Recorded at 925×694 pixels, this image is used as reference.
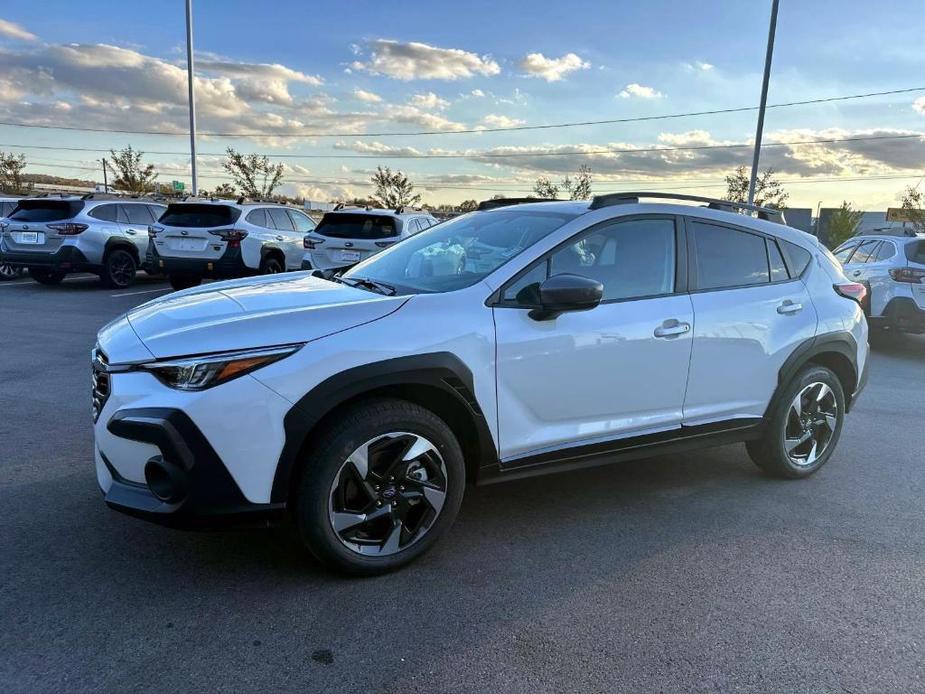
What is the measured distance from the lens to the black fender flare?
9.07 feet

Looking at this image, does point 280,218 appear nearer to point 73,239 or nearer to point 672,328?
point 73,239

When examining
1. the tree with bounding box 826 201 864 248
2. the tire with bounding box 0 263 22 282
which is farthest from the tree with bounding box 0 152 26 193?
the tree with bounding box 826 201 864 248

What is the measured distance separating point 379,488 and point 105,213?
42.8ft

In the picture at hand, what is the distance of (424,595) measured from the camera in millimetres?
2961

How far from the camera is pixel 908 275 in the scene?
29.8 feet

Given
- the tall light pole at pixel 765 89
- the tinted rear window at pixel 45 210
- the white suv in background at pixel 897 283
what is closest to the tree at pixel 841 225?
the tall light pole at pixel 765 89

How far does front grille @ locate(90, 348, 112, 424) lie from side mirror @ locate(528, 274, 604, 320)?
1877 mm

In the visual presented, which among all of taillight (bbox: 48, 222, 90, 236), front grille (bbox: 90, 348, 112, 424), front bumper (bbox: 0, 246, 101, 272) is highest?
taillight (bbox: 48, 222, 90, 236)

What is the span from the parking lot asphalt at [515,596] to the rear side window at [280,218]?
951cm

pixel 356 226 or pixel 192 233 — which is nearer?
pixel 356 226

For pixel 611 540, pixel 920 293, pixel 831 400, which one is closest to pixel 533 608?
pixel 611 540

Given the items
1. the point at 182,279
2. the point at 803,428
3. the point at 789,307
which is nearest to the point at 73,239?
the point at 182,279

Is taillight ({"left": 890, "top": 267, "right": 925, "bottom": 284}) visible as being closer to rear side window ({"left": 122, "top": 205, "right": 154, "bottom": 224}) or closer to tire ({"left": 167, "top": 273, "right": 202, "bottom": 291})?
tire ({"left": 167, "top": 273, "right": 202, "bottom": 291})

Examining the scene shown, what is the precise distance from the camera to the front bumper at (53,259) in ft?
42.1
